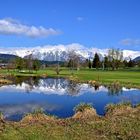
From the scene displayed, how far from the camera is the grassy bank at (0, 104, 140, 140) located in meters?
20.5

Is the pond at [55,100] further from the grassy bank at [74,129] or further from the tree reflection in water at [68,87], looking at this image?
the grassy bank at [74,129]

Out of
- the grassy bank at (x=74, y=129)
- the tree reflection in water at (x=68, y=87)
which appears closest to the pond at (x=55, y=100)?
the tree reflection in water at (x=68, y=87)

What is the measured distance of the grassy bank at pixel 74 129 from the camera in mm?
20484

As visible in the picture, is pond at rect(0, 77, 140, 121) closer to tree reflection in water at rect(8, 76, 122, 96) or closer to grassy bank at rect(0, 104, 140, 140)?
tree reflection in water at rect(8, 76, 122, 96)

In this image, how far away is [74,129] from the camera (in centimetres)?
2273

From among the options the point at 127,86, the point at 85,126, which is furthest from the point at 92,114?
the point at 127,86

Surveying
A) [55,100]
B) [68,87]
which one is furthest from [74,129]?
[68,87]

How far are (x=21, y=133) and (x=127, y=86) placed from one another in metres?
53.6

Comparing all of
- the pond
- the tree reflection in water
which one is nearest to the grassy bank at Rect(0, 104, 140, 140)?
the pond

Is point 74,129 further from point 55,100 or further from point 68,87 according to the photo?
point 68,87

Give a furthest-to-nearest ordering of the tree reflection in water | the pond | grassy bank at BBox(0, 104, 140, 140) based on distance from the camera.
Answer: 1. the tree reflection in water
2. the pond
3. grassy bank at BBox(0, 104, 140, 140)

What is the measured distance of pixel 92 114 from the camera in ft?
97.8

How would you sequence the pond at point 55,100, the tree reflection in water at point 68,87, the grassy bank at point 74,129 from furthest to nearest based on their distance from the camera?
the tree reflection in water at point 68,87, the pond at point 55,100, the grassy bank at point 74,129

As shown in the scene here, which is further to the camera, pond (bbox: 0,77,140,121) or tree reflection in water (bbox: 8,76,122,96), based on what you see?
tree reflection in water (bbox: 8,76,122,96)
